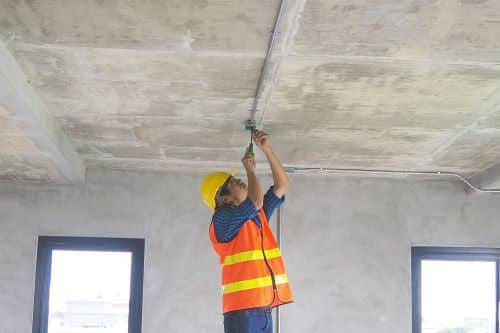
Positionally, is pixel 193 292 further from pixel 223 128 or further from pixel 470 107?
pixel 470 107

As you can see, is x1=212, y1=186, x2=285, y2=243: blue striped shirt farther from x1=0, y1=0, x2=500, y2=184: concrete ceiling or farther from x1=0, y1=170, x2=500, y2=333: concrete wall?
x1=0, y1=170, x2=500, y2=333: concrete wall

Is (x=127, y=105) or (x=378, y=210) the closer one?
(x=127, y=105)

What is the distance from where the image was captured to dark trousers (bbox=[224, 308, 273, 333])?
3711 millimetres

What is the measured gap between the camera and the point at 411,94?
4117 millimetres

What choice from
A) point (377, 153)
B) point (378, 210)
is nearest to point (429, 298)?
point (378, 210)

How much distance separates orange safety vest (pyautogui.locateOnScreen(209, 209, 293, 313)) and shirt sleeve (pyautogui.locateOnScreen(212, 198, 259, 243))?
61 millimetres

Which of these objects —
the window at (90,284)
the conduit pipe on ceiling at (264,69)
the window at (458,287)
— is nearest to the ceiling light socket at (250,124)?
the conduit pipe on ceiling at (264,69)

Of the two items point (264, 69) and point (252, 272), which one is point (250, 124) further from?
point (252, 272)

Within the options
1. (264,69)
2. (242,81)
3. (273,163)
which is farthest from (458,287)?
(264,69)

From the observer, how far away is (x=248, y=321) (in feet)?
12.2

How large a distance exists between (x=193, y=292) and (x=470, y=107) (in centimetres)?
295

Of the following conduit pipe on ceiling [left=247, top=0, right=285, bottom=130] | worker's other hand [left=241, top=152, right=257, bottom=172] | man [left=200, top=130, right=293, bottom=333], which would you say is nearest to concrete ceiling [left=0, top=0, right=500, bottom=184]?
conduit pipe on ceiling [left=247, top=0, right=285, bottom=130]

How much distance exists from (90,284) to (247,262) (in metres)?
2.86

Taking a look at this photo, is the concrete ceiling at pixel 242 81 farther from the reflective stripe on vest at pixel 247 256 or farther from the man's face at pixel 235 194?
the reflective stripe on vest at pixel 247 256
